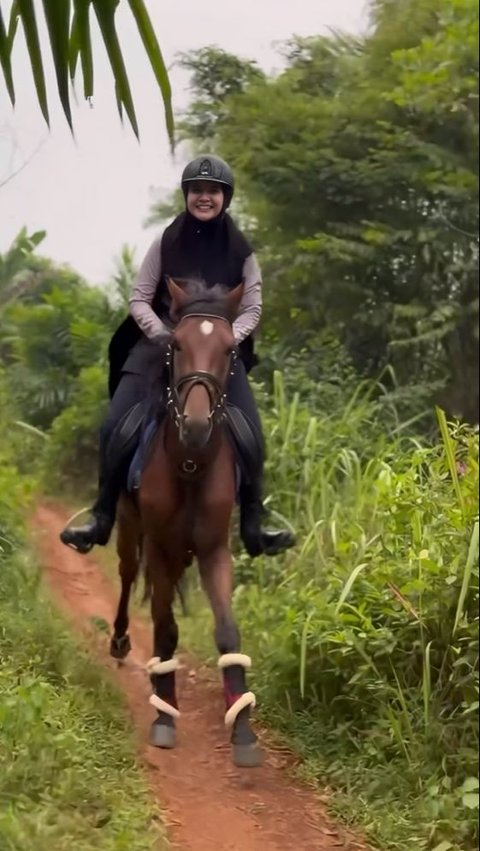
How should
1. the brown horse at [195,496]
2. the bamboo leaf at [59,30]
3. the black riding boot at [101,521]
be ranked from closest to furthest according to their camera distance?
the bamboo leaf at [59,30] < the brown horse at [195,496] < the black riding boot at [101,521]

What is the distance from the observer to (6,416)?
187 inches

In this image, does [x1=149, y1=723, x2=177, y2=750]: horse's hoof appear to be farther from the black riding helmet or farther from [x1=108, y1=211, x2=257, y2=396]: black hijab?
the black riding helmet

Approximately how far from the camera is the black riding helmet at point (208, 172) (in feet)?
10.7

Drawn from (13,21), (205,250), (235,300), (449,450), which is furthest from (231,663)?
(13,21)

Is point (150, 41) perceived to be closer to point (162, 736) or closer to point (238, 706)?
point (238, 706)

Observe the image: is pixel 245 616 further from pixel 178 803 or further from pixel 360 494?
pixel 178 803

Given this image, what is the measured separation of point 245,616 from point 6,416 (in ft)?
5.45

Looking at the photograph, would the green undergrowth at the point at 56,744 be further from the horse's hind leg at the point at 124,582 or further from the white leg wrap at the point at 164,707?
the horse's hind leg at the point at 124,582

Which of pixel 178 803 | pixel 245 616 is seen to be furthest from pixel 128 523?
pixel 178 803

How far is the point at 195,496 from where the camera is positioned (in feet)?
10.6

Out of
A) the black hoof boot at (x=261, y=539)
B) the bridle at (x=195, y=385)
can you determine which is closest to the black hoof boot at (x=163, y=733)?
the black hoof boot at (x=261, y=539)

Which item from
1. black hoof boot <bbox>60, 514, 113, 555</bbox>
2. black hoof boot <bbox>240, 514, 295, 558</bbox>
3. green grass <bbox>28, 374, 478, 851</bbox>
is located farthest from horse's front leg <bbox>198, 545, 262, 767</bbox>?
black hoof boot <bbox>60, 514, 113, 555</bbox>

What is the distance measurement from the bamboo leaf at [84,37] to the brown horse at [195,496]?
71 centimetres

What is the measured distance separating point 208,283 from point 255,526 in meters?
0.93
